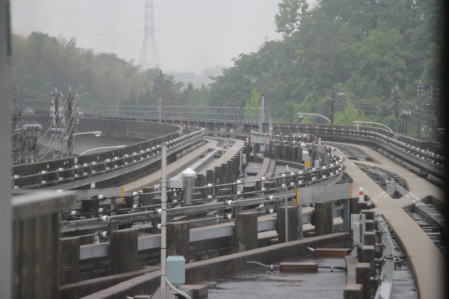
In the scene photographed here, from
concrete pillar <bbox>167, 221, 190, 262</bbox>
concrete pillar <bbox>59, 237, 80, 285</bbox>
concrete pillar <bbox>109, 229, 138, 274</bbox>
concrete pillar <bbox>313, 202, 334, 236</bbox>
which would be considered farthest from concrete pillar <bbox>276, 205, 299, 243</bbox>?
concrete pillar <bbox>59, 237, 80, 285</bbox>

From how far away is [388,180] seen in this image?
46000 mm

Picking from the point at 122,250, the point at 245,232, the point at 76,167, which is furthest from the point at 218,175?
the point at 122,250

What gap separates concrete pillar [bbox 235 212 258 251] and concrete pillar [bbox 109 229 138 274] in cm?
463

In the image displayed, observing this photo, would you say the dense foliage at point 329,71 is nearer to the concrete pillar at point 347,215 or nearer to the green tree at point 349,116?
the green tree at point 349,116

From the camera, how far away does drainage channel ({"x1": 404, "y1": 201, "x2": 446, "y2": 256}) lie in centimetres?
2614

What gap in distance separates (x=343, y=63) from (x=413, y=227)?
116036 mm

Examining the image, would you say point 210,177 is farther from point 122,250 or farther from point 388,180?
point 122,250

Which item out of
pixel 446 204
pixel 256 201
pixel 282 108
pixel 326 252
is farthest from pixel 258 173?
pixel 282 108

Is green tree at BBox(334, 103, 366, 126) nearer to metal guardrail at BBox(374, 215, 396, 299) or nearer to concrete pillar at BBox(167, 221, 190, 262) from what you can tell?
concrete pillar at BBox(167, 221, 190, 262)

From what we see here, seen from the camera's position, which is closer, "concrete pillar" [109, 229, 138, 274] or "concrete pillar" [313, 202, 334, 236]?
"concrete pillar" [109, 229, 138, 274]

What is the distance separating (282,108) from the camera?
148125 millimetres

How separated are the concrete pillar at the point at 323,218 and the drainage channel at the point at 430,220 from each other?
282 centimetres

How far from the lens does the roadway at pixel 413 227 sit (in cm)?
1869

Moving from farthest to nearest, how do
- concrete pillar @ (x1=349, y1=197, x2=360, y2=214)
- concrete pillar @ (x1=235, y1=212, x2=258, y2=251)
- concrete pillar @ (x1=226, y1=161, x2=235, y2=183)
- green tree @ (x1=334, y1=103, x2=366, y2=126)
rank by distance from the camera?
green tree @ (x1=334, y1=103, x2=366, y2=126), concrete pillar @ (x1=226, y1=161, x2=235, y2=183), concrete pillar @ (x1=349, y1=197, x2=360, y2=214), concrete pillar @ (x1=235, y1=212, x2=258, y2=251)
